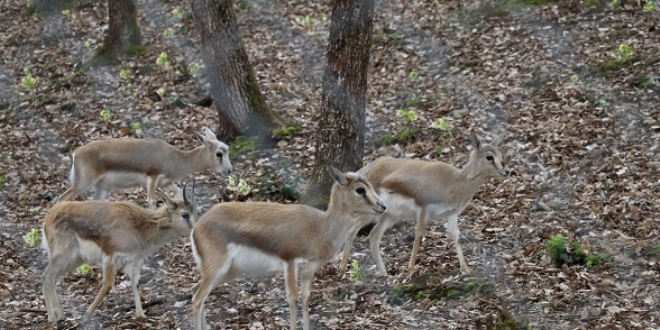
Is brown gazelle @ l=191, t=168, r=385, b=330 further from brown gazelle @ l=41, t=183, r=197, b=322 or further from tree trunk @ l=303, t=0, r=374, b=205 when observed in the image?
tree trunk @ l=303, t=0, r=374, b=205

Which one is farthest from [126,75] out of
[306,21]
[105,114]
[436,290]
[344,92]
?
[436,290]

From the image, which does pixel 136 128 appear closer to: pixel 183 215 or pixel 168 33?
pixel 168 33

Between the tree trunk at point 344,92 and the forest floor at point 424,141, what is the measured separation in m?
0.97

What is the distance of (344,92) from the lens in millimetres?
9875

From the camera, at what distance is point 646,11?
14.6 metres

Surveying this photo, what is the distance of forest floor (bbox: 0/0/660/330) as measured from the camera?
8148 millimetres

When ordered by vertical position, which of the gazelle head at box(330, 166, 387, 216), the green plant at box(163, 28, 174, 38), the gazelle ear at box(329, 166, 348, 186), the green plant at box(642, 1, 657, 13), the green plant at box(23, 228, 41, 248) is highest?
the green plant at box(642, 1, 657, 13)

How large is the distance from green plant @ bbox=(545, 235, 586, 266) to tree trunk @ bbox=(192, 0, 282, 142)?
5.59m

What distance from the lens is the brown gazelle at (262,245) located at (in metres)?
7.64

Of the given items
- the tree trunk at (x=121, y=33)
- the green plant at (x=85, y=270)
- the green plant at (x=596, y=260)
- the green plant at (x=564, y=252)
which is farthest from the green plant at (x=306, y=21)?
the green plant at (x=596, y=260)

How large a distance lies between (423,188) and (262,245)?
2.41m

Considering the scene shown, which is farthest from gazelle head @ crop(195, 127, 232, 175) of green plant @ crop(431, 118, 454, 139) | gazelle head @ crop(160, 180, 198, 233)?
gazelle head @ crop(160, 180, 198, 233)

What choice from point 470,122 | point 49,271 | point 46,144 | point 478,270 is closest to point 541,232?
point 478,270

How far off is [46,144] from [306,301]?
7884mm
